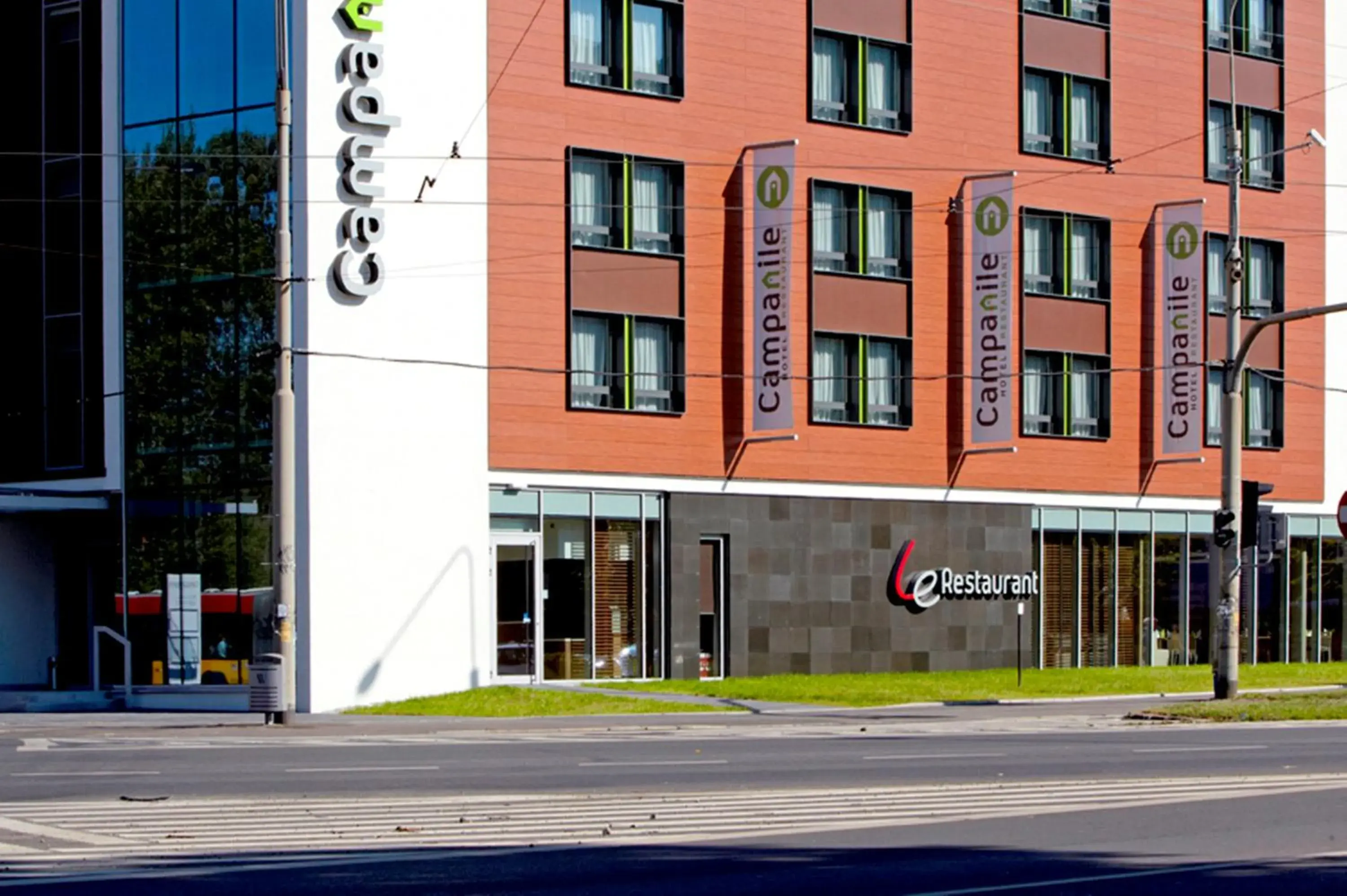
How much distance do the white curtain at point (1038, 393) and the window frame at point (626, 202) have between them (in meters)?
9.94

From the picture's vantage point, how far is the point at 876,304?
137 ft

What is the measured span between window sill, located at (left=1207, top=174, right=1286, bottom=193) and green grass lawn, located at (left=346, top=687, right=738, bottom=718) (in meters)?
21.8

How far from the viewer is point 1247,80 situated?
48.2m

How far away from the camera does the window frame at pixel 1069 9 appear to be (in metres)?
44.5

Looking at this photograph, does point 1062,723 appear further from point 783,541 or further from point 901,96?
point 901,96

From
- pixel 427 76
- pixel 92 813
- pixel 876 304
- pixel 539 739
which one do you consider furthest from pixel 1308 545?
pixel 92 813

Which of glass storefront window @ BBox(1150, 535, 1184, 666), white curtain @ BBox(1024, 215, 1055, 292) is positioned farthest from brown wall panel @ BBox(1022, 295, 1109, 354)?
glass storefront window @ BBox(1150, 535, 1184, 666)

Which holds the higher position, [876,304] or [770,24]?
[770,24]

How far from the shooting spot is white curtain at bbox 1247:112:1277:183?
48781mm

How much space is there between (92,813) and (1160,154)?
A: 36.3 m

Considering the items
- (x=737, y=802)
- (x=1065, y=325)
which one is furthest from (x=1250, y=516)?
(x=737, y=802)

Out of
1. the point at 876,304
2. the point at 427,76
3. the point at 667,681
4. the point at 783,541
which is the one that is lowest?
the point at 667,681

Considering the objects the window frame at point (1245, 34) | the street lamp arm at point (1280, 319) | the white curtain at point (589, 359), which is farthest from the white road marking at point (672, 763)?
the window frame at point (1245, 34)

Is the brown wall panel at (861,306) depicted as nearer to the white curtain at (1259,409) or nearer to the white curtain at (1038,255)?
the white curtain at (1038,255)
